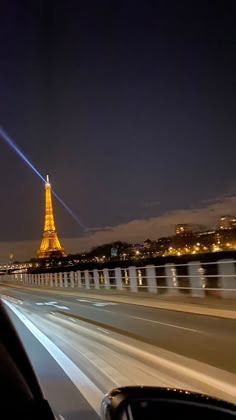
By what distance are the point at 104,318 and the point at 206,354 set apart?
844cm

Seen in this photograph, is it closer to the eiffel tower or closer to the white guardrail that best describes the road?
the white guardrail

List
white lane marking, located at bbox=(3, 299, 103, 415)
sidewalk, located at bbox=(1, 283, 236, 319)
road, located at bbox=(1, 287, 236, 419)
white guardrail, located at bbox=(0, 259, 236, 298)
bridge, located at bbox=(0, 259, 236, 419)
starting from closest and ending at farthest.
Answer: white lane marking, located at bbox=(3, 299, 103, 415) < road, located at bbox=(1, 287, 236, 419) < bridge, located at bbox=(0, 259, 236, 419) < sidewalk, located at bbox=(1, 283, 236, 319) < white guardrail, located at bbox=(0, 259, 236, 298)

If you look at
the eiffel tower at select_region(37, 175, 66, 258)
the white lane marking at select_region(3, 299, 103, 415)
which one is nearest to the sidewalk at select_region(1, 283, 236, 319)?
the white lane marking at select_region(3, 299, 103, 415)

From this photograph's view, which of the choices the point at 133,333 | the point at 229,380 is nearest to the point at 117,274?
the point at 133,333

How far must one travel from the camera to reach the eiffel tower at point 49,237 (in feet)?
464

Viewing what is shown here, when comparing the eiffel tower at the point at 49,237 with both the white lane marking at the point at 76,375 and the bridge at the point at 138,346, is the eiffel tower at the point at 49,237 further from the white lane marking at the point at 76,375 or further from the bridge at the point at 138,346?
the white lane marking at the point at 76,375

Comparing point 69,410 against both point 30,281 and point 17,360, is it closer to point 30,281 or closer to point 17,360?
point 17,360

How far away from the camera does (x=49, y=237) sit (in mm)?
142500

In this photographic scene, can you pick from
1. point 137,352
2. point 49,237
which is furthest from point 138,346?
point 49,237

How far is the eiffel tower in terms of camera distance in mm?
141375

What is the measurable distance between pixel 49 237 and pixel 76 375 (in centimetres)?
13426

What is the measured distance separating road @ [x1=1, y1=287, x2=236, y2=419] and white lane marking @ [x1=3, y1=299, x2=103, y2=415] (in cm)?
1

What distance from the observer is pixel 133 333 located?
1451 centimetres

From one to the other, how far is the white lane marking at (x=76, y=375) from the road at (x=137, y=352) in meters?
0.01
